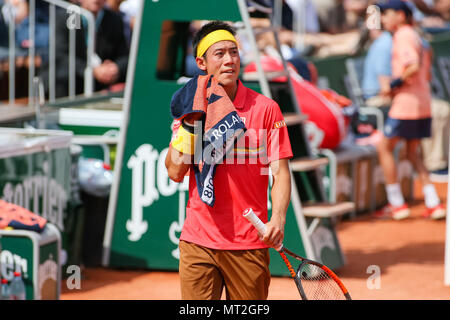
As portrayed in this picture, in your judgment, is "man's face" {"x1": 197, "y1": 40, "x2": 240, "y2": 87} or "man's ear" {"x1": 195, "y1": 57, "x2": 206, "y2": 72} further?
"man's ear" {"x1": 195, "y1": 57, "x2": 206, "y2": 72}

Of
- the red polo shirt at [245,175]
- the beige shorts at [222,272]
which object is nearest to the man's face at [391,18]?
the red polo shirt at [245,175]

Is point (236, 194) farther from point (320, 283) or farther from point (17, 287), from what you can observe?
point (17, 287)

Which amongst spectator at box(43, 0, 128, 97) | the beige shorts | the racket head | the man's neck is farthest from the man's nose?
spectator at box(43, 0, 128, 97)

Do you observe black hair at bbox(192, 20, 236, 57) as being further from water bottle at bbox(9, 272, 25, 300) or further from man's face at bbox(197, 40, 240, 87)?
water bottle at bbox(9, 272, 25, 300)

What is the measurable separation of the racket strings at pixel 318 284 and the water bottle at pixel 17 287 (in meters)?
2.20

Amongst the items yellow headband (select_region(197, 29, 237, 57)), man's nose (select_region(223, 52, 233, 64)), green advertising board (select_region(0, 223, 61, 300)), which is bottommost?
green advertising board (select_region(0, 223, 61, 300))

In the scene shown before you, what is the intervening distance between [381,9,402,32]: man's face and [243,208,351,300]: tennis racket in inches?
217

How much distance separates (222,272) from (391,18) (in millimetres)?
5688

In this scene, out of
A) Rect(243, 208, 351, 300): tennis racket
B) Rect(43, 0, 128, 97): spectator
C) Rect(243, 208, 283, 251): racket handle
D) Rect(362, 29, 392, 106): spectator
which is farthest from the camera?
Rect(362, 29, 392, 106): spectator

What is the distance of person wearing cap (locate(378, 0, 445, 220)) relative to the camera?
9312 millimetres

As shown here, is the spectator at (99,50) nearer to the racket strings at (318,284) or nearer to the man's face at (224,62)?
the man's face at (224,62)

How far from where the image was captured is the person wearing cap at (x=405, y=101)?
9.31 metres
